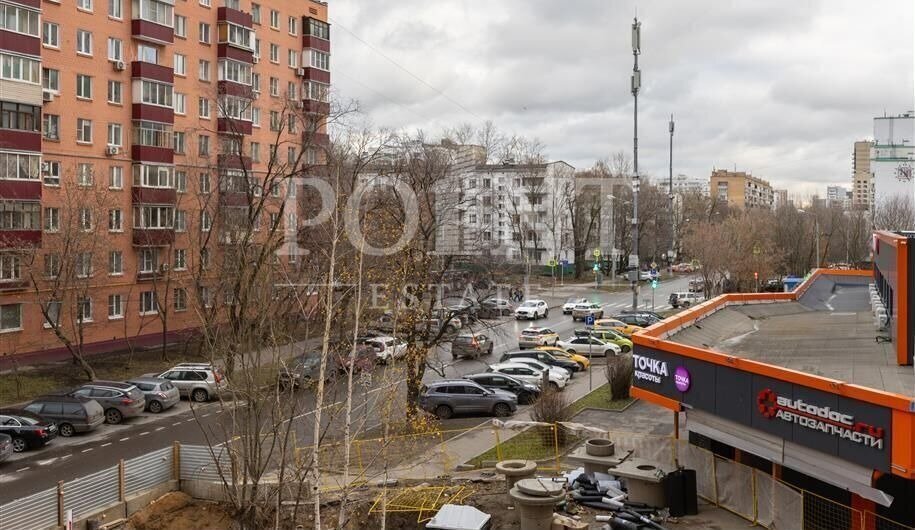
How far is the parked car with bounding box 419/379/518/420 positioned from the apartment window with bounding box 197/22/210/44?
30151 millimetres

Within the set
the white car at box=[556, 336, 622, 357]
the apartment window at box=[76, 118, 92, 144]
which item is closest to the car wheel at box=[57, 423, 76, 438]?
the apartment window at box=[76, 118, 92, 144]

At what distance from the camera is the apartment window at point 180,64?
1740 inches

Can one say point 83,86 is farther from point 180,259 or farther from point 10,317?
point 10,317

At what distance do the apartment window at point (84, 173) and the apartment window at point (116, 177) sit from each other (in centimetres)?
143

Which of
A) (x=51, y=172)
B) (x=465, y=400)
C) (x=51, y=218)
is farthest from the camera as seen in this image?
(x=51, y=172)

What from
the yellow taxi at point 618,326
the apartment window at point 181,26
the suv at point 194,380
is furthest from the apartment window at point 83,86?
the yellow taxi at point 618,326

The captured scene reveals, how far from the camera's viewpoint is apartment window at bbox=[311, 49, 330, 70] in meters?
55.5

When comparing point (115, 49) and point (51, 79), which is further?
point (115, 49)

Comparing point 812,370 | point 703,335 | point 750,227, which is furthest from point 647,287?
point 812,370

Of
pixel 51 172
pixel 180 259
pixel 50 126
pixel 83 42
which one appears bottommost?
pixel 180 259

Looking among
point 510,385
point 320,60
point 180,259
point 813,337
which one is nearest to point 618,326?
point 510,385

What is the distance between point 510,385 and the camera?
27.8 meters

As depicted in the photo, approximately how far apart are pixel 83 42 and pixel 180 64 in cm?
659

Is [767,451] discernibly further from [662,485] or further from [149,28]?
[149,28]
